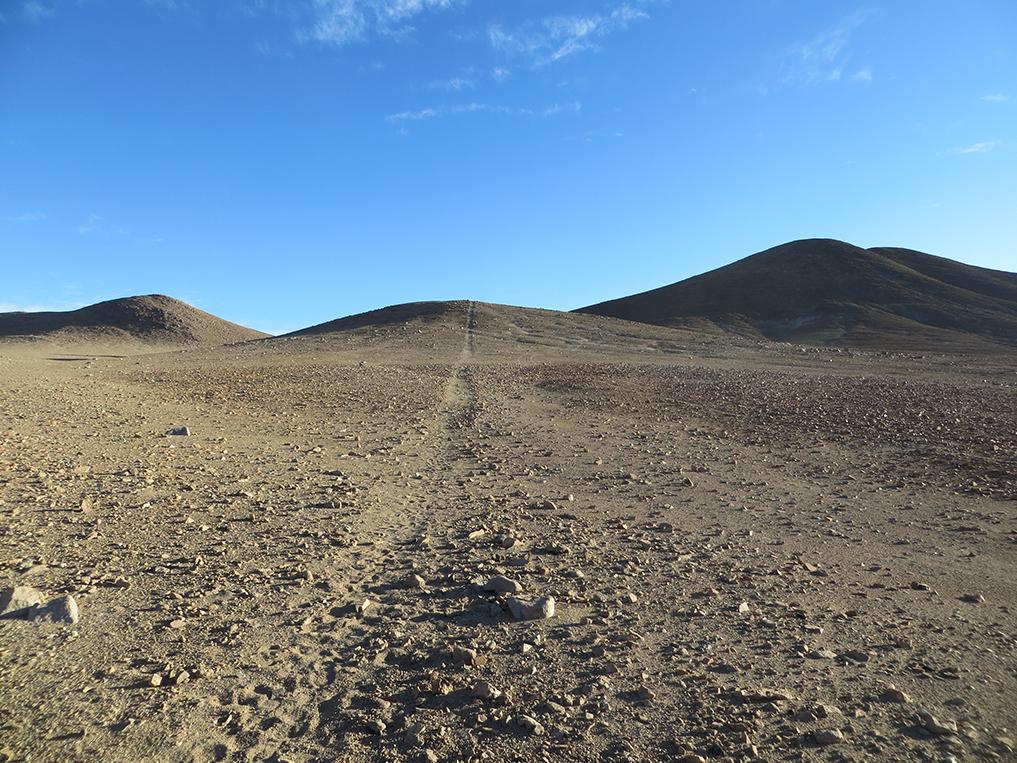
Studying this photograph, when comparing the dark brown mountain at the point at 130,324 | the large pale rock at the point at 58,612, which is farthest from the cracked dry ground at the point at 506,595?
the dark brown mountain at the point at 130,324

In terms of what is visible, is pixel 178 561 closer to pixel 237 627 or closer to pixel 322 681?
pixel 237 627

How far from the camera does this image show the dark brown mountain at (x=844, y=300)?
4825cm

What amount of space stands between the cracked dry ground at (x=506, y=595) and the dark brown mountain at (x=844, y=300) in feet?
119

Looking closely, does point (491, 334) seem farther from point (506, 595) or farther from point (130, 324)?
point (130, 324)

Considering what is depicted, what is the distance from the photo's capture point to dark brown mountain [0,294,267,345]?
59.4 meters

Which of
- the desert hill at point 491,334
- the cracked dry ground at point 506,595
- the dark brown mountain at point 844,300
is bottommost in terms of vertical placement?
the cracked dry ground at point 506,595

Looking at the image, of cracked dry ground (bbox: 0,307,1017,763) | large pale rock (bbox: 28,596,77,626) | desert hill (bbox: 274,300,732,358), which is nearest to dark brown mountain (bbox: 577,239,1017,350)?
desert hill (bbox: 274,300,732,358)

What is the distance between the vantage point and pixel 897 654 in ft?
13.3

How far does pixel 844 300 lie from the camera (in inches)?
2327

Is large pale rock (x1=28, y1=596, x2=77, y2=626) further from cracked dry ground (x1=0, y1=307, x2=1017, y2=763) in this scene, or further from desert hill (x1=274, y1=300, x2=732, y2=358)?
desert hill (x1=274, y1=300, x2=732, y2=358)

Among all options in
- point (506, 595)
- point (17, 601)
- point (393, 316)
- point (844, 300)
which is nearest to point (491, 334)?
point (393, 316)

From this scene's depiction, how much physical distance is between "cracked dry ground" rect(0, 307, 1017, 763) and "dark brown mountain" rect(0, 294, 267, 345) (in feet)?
180

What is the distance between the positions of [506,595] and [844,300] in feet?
208

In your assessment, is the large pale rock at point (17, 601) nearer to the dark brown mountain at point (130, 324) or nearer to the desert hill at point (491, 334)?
the desert hill at point (491, 334)
